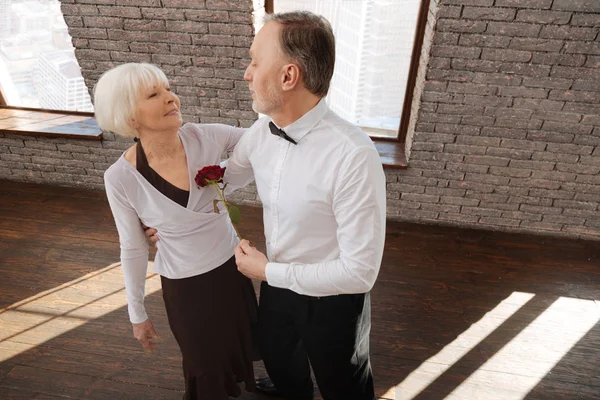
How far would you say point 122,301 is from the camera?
2.56 meters

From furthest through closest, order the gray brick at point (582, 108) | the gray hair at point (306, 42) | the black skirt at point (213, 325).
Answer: the gray brick at point (582, 108)
the black skirt at point (213, 325)
the gray hair at point (306, 42)

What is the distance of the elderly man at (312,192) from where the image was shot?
115cm

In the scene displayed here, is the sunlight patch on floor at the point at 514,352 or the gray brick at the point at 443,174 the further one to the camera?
the gray brick at the point at 443,174

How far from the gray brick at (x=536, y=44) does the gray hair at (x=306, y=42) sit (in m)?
1.77

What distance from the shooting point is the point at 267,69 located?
1.16 m

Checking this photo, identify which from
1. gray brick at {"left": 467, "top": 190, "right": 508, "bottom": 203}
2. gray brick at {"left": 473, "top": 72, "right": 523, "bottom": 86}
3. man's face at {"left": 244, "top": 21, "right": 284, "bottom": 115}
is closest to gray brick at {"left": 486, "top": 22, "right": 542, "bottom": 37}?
gray brick at {"left": 473, "top": 72, "right": 523, "bottom": 86}

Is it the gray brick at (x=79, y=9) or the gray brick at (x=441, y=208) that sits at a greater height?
the gray brick at (x=79, y=9)

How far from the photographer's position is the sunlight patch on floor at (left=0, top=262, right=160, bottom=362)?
2.35m

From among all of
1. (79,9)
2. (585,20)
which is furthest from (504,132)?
(79,9)

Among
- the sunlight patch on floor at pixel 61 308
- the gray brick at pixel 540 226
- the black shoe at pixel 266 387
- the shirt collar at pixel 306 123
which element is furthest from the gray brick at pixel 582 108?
the sunlight patch on floor at pixel 61 308

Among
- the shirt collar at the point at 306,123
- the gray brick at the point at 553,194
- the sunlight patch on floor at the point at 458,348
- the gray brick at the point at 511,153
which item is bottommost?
the sunlight patch on floor at the point at 458,348

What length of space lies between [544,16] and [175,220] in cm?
227

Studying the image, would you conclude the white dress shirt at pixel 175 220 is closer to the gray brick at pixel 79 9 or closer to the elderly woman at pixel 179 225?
the elderly woman at pixel 179 225

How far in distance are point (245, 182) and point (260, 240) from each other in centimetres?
143
